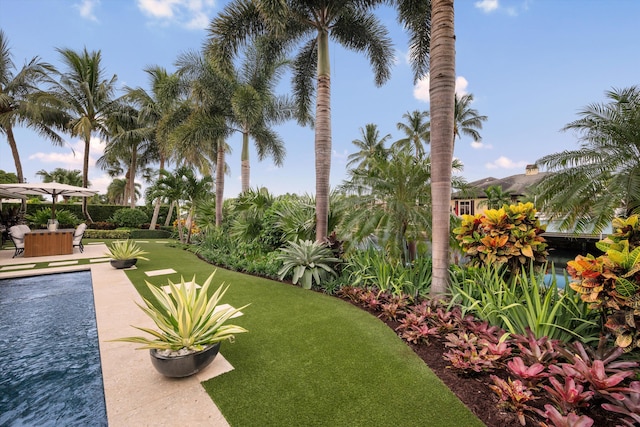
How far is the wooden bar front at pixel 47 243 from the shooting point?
369 inches

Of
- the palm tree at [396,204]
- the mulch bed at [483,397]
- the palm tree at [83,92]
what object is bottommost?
the mulch bed at [483,397]

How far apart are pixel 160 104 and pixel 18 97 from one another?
28.9 feet

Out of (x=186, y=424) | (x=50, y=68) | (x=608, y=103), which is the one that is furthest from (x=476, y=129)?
(x=50, y=68)

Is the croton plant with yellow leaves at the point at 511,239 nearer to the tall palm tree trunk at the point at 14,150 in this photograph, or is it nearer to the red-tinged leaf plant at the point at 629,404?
the red-tinged leaf plant at the point at 629,404

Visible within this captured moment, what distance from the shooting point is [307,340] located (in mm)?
3297

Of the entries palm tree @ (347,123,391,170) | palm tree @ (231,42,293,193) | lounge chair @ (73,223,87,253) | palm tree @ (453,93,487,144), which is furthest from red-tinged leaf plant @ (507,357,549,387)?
palm tree @ (347,123,391,170)

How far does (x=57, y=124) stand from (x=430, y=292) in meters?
24.1

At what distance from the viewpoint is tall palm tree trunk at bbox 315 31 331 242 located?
6.43 metres

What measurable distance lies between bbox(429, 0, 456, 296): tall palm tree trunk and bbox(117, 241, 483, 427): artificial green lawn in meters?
1.38

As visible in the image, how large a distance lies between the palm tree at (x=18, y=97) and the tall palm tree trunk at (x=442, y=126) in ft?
68.9

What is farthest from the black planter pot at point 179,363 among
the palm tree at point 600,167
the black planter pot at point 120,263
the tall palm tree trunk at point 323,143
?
the palm tree at point 600,167

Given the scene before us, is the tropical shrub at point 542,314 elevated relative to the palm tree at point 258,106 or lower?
lower

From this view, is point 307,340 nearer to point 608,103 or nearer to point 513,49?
point 513,49

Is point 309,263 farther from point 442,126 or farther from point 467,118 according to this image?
point 467,118
